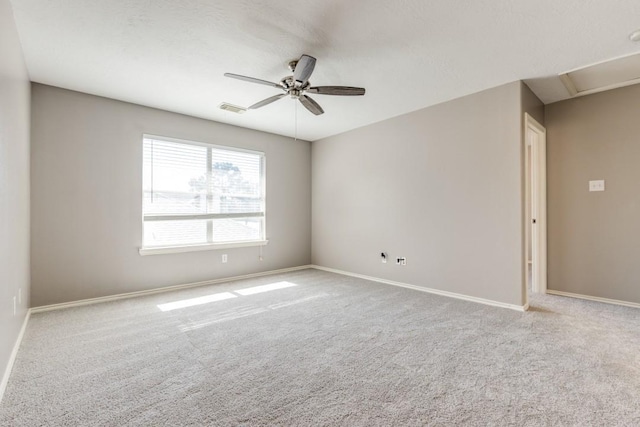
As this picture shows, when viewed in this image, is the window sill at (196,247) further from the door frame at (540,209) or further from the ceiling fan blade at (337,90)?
the door frame at (540,209)

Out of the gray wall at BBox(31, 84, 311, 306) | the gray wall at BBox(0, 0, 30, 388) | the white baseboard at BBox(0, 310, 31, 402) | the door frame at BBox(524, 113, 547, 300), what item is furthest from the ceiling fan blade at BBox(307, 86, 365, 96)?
the white baseboard at BBox(0, 310, 31, 402)

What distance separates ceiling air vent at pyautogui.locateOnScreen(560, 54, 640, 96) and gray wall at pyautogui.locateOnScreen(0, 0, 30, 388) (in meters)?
4.89

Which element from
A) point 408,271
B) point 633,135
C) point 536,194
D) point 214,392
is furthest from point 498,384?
point 633,135

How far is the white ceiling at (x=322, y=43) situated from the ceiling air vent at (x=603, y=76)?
17 centimetres

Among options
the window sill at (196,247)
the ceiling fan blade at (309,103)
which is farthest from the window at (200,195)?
the ceiling fan blade at (309,103)

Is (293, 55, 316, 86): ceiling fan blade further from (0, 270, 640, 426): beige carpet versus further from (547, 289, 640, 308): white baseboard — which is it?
(547, 289, 640, 308): white baseboard

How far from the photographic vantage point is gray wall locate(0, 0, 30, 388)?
1894 millimetres

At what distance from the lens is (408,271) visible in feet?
13.9

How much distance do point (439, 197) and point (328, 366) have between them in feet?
9.00

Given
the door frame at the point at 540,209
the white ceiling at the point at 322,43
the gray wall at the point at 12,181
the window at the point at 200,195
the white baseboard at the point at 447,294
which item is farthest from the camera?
the window at the point at 200,195

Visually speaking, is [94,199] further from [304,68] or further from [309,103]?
[304,68]

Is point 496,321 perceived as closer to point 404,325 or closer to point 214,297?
point 404,325

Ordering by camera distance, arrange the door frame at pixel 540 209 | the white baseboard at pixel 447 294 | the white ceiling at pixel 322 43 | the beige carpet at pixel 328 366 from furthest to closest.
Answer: the door frame at pixel 540 209 → the white baseboard at pixel 447 294 → the white ceiling at pixel 322 43 → the beige carpet at pixel 328 366

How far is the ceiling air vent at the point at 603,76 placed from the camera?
291cm
